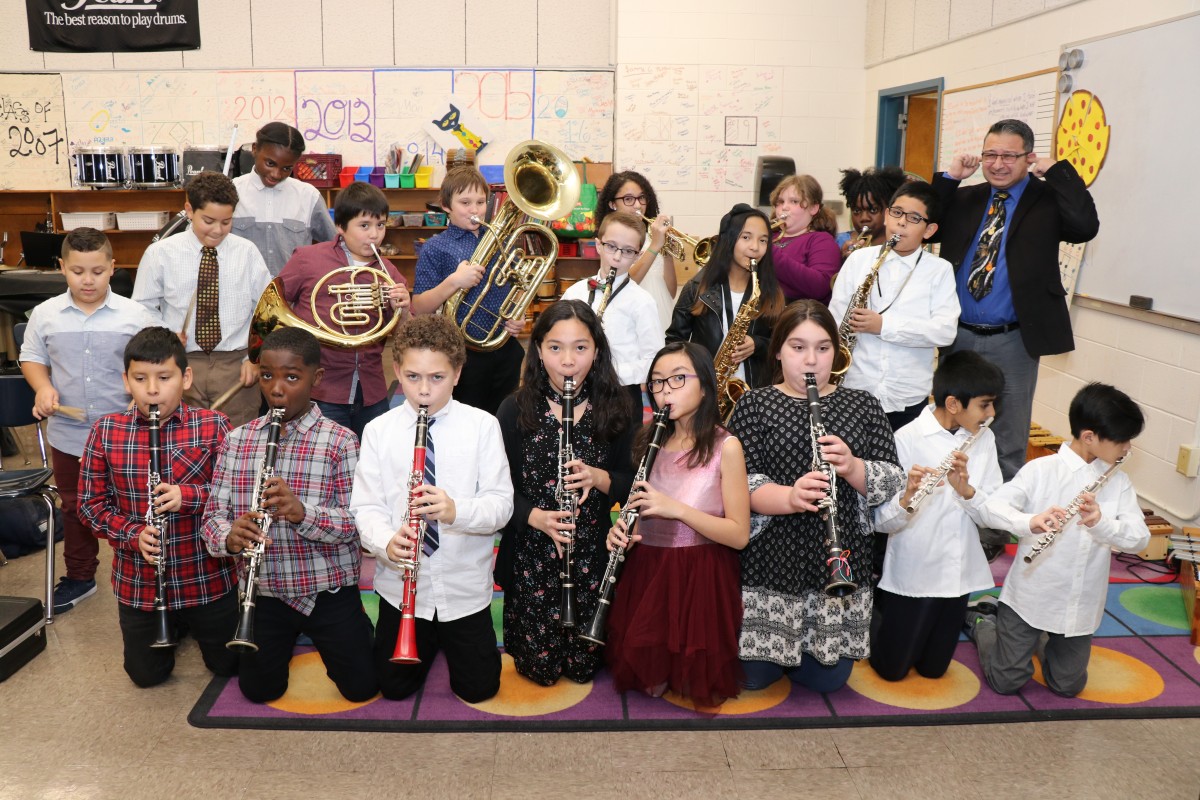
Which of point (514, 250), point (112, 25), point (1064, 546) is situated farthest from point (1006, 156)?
point (112, 25)

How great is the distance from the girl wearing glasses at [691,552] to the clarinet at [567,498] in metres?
0.17

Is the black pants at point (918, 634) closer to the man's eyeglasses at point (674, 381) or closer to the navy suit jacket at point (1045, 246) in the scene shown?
the man's eyeglasses at point (674, 381)

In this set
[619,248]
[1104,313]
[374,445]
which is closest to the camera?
[374,445]

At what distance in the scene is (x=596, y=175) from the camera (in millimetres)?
8844

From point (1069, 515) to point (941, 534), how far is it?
433mm

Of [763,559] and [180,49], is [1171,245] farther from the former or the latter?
[180,49]

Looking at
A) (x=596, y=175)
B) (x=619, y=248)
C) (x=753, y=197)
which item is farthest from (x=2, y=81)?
(x=619, y=248)

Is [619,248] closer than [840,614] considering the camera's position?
No

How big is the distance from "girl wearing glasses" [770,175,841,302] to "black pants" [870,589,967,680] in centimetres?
150

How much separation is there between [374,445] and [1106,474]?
2240 mm

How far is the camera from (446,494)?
2748 mm

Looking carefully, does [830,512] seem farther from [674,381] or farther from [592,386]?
[592,386]

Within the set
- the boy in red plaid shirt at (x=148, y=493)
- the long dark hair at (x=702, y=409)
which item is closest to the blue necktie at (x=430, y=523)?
the long dark hair at (x=702, y=409)

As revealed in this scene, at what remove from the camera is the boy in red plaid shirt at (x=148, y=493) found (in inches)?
118
